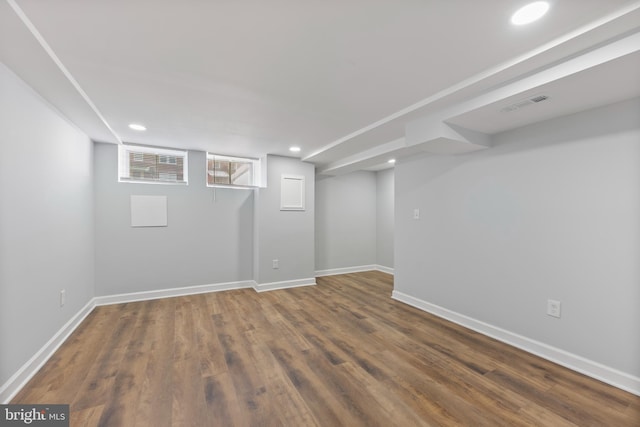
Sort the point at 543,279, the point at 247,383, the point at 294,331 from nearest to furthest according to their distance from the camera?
1. the point at 247,383
2. the point at 543,279
3. the point at 294,331

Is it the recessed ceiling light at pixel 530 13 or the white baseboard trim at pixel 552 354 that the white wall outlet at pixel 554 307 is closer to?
the white baseboard trim at pixel 552 354

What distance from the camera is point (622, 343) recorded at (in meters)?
1.91

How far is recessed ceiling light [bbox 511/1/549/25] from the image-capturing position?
1.23m

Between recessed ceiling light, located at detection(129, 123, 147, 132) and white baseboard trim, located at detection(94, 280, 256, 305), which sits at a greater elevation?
recessed ceiling light, located at detection(129, 123, 147, 132)

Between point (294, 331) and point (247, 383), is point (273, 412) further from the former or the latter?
point (294, 331)

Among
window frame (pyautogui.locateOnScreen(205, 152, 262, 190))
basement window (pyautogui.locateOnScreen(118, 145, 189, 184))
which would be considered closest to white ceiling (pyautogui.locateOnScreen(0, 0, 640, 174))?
basement window (pyautogui.locateOnScreen(118, 145, 189, 184))

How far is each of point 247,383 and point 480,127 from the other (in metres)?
3.07

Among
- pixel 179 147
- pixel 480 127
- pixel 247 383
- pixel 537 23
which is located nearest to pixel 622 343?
pixel 480 127

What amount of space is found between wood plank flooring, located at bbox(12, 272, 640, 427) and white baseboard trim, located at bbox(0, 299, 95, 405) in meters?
0.06

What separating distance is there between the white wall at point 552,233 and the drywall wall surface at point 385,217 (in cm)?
224

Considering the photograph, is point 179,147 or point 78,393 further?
point 179,147

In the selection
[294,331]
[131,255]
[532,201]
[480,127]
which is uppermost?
[480,127]

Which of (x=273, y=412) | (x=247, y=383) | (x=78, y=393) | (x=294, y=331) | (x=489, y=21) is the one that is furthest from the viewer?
(x=294, y=331)

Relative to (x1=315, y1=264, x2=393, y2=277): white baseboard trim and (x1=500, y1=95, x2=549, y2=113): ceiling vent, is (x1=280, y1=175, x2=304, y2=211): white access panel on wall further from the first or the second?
(x1=500, y1=95, x2=549, y2=113): ceiling vent
